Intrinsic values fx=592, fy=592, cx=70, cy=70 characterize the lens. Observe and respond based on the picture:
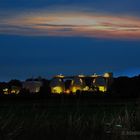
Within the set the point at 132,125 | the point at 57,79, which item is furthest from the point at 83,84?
the point at 132,125

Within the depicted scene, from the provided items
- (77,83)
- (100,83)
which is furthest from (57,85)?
(100,83)

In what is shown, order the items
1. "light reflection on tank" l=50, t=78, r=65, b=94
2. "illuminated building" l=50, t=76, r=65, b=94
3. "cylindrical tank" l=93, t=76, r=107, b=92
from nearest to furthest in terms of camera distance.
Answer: "light reflection on tank" l=50, t=78, r=65, b=94 → "illuminated building" l=50, t=76, r=65, b=94 → "cylindrical tank" l=93, t=76, r=107, b=92

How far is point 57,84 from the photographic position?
97.9 metres

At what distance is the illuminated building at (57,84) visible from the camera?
94.2 metres

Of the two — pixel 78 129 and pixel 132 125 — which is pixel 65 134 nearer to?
pixel 78 129

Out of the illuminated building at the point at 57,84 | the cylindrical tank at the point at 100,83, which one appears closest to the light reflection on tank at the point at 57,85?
the illuminated building at the point at 57,84

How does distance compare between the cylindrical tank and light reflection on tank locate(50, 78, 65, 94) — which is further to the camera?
the cylindrical tank

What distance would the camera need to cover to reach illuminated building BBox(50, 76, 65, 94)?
9419 cm

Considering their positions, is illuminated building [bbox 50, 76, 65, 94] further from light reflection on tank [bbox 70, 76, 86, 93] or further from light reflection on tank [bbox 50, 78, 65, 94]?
light reflection on tank [bbox 70, 76, 86, 93]

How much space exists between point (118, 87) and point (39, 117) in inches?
3050

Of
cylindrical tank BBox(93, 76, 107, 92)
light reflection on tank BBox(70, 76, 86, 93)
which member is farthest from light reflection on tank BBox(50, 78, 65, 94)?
cylindrical tank BBox(93, 76, 107, 92)

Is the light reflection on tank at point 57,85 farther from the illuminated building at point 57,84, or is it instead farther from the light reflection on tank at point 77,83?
the light reflection on tank at point 77,83

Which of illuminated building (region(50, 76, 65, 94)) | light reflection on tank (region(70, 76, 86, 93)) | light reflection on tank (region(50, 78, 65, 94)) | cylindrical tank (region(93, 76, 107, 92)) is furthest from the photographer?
cylindrical tank (region(93, 76, 107, 92))

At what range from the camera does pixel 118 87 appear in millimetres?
90438
